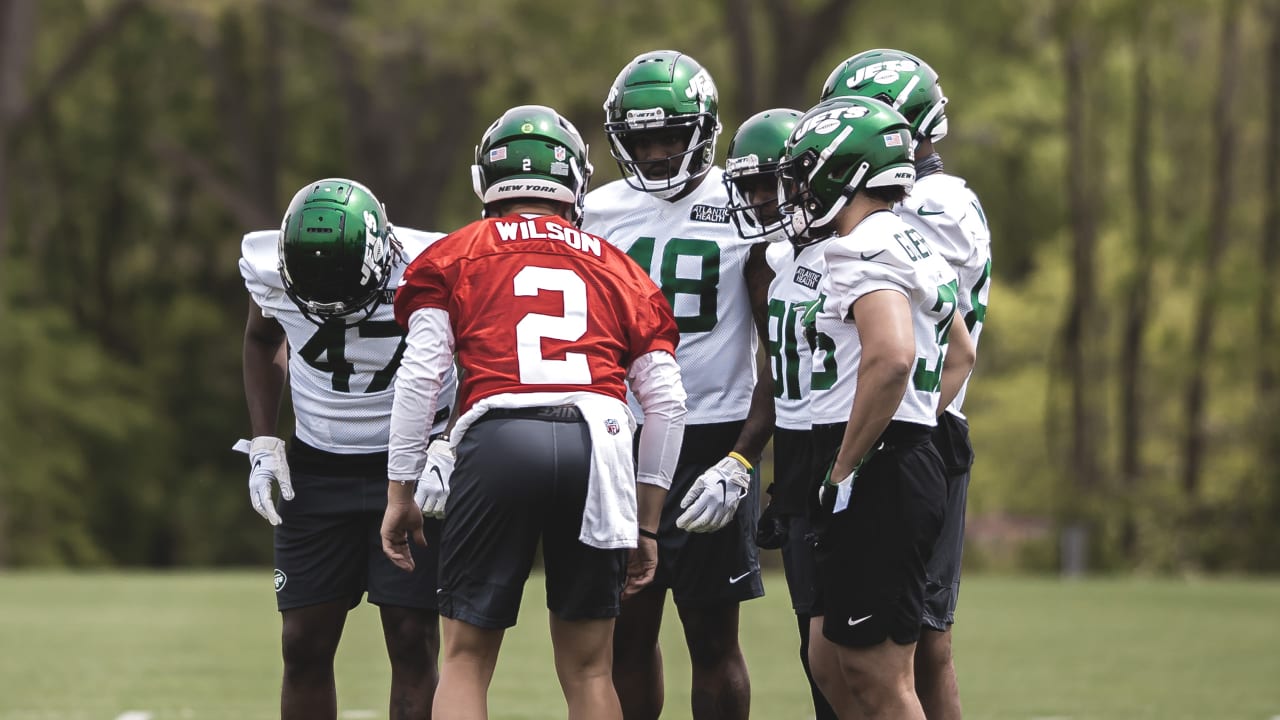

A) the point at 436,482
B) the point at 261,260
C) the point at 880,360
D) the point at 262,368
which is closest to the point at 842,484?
the point at 880,360

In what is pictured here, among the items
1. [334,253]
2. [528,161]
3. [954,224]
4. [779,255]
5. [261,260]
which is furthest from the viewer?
[261,260]

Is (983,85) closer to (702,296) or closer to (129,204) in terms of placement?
(129,204)

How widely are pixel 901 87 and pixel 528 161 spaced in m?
1.24

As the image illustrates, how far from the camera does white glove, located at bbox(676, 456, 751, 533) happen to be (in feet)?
18.0

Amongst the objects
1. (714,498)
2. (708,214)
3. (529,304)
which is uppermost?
Answer: (708,214)

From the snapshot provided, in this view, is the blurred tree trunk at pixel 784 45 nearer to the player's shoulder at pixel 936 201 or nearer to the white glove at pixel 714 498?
the player's shoulder at pixel 936 201

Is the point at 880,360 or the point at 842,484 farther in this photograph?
the point at 842,484

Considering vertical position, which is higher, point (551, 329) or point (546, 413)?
point (551, 329)

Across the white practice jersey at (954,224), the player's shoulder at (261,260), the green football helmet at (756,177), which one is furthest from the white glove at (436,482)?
the white practice jersey at (954,224)

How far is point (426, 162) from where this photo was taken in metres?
26.1

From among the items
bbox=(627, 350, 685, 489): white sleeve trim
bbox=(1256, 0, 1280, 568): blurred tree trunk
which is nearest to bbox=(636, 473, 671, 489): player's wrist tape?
bbox=(627, 350, 685, 489): white sleeve trim

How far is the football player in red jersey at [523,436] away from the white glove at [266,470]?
0.85 meters

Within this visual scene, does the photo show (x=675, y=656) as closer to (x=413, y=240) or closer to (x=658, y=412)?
(x=413, y=240)

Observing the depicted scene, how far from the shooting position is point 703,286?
6.03 meters
